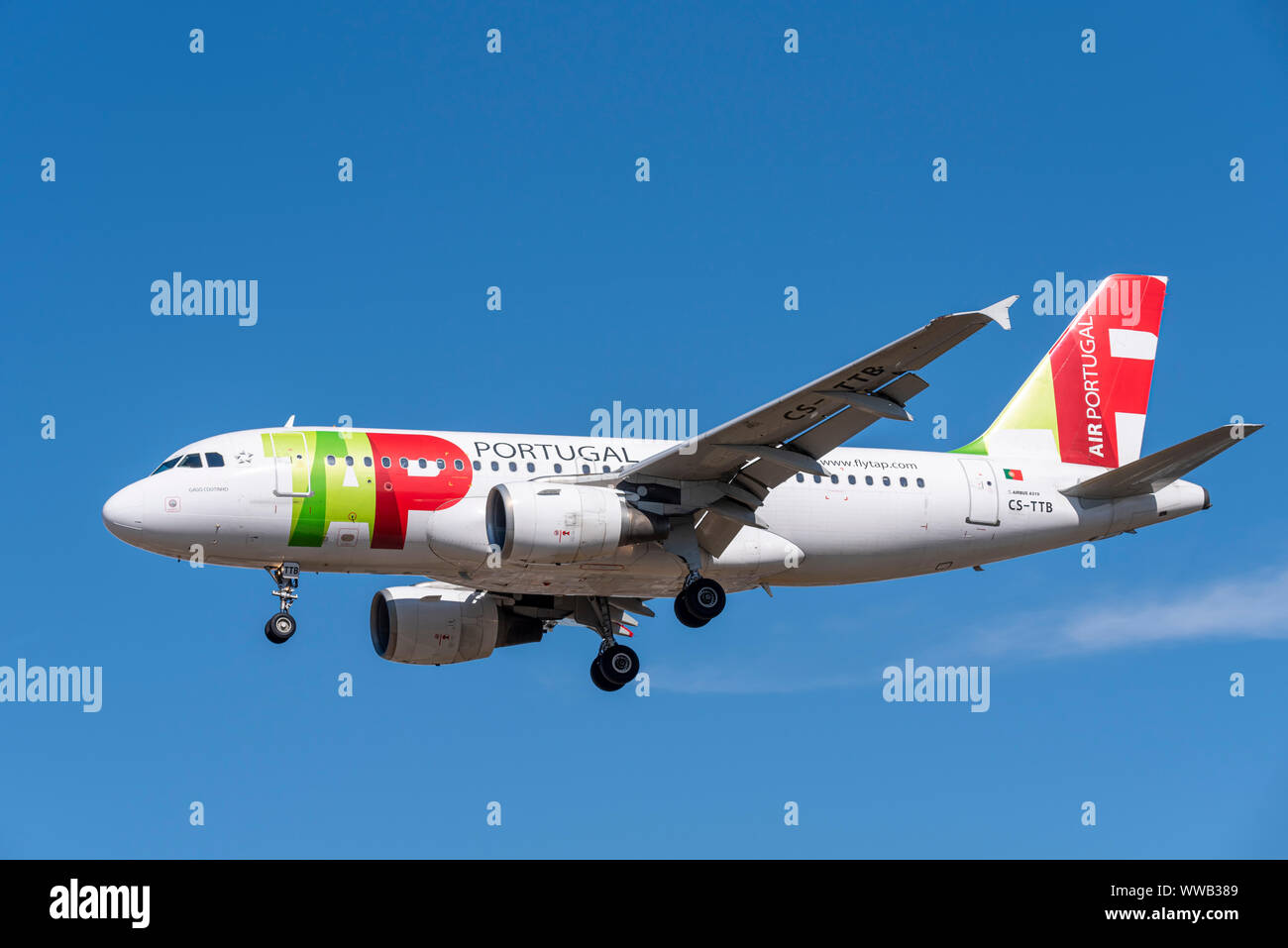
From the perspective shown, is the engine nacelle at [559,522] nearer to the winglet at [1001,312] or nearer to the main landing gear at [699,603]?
the main landing gear at [699,603]

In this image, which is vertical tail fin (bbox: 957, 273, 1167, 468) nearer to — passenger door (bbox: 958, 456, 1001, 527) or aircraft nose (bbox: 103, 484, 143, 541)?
passenger door (bbox: 958, 456, 1001, 527)

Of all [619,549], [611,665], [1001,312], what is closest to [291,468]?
[619,549]

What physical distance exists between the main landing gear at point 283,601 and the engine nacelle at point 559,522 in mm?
4132

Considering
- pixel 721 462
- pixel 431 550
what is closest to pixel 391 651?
pixel 431 550

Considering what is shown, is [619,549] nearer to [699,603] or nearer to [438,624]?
[699,603]

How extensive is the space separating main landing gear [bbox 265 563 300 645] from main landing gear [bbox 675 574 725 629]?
7.93 m

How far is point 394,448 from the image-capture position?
36750 mm

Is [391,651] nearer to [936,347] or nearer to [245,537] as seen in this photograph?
[245,537]

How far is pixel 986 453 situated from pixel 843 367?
10.8m

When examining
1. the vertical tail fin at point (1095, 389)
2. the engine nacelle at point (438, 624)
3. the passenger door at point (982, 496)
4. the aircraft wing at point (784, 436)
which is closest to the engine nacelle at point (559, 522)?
the aircraft wing at point (784, 436)

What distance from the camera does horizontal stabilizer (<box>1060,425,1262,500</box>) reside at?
3797 cm

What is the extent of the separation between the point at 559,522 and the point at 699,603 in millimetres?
3617

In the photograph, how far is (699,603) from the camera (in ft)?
121

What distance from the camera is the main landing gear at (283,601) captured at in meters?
36.2
